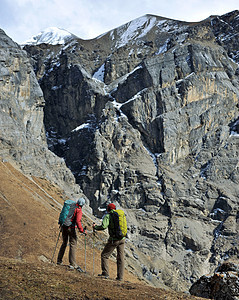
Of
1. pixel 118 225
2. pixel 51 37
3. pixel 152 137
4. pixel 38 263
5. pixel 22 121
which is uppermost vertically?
pixel 51 37

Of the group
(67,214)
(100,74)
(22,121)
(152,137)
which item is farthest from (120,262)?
(100,74)

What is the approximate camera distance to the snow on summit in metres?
144

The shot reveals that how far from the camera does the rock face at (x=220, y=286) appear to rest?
912cm

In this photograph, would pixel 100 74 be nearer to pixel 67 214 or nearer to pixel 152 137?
pixel 152 137

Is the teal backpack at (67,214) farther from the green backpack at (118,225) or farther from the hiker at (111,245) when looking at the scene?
the green backpack at (118,225)

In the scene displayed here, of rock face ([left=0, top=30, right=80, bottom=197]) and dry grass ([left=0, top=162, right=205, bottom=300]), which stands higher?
rock face ([left=0, top=30, right=80, bottom=197])

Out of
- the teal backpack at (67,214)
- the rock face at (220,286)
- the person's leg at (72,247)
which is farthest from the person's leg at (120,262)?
the rock face at (220,286)

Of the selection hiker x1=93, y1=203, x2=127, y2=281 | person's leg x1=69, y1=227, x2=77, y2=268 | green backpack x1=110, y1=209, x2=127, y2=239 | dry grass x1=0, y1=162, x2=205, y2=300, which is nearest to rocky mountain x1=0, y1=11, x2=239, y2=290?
dry grass x1=0, y1=162, x2=205, y2=300

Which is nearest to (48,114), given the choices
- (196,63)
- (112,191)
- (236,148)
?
(112,191)

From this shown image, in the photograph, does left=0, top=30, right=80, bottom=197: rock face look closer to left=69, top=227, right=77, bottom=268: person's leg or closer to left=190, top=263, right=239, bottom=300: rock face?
left=69, top=227, right=77, bottom=268: person's leg

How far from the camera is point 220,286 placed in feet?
31.3

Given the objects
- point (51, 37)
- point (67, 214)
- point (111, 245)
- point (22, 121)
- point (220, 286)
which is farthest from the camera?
point (51, 37)

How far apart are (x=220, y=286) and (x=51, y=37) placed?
499ft

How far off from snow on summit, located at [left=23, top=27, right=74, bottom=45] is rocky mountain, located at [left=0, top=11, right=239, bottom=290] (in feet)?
143
